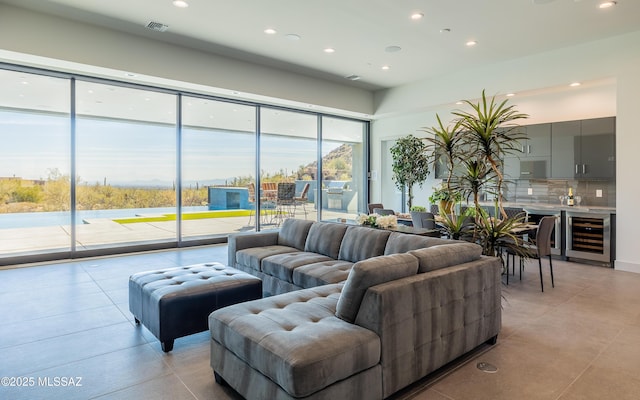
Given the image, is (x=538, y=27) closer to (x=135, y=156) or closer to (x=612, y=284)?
(x=612, y=284)

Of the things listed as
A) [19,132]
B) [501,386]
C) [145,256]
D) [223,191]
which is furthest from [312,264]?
[19,132]

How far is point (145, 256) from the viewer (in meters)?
6.30

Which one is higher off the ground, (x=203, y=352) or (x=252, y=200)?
(x=252, y=200)

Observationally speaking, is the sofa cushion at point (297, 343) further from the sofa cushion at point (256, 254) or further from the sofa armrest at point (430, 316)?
the sofa cushion at point (256, 254)

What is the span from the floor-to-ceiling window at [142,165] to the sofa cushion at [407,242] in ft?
15.9

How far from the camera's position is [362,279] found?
2.17 meters

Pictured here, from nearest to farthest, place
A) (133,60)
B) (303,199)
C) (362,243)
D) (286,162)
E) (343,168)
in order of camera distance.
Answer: (362,243) < (133,60) < (286,162) < (303,199) < (343,168)

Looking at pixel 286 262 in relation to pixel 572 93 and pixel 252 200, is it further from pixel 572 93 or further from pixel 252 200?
pixel 572 93

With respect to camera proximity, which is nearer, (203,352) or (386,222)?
(203,352)

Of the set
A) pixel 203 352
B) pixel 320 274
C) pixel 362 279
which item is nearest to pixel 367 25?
pixel 320 274

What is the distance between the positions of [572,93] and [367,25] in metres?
4.09

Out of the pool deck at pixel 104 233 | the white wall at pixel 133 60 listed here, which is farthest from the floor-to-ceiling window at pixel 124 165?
the white wall at pixel 133 60

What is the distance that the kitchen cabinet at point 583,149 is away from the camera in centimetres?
605

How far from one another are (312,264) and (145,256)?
12.4 ft
